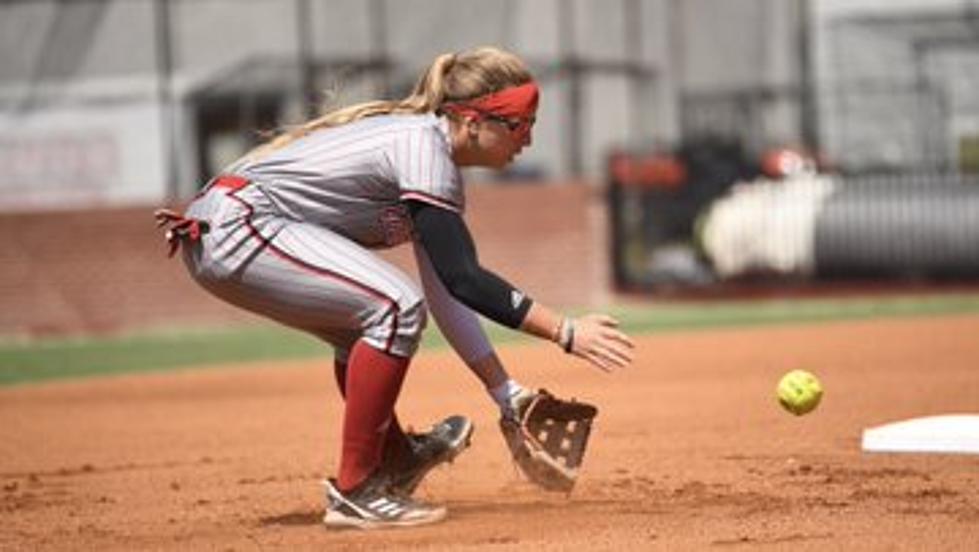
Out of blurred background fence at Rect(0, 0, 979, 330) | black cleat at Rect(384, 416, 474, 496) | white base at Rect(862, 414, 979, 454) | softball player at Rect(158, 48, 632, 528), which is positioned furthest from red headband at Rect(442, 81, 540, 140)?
blurred background fence at Rect(0, 0, 979, 330)

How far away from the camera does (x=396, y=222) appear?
7117 mm

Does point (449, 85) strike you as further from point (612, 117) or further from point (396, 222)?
point (612, 117)

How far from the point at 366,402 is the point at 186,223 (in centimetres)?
85

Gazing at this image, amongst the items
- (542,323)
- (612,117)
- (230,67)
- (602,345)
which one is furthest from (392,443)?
(612,117)

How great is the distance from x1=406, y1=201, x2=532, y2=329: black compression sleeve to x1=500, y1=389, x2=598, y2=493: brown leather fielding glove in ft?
2.20

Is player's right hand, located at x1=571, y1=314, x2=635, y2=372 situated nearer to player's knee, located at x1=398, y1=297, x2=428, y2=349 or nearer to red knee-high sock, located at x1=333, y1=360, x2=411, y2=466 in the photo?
player's knee, located at x1=398, y1=297, x2=428, y2=349

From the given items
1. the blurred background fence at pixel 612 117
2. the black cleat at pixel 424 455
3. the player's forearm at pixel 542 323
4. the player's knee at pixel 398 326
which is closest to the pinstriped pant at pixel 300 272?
the player's knee at pixel 398 326

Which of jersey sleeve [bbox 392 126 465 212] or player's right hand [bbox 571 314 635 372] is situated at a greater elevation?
jersey sleeve [bbox 392 126 465 212]

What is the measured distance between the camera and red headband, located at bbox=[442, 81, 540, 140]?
6.94m

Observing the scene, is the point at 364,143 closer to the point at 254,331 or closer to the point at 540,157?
the point at 254,331

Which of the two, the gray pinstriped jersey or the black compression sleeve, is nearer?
the black compression sleeve

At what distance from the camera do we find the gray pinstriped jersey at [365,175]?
22.2 feet

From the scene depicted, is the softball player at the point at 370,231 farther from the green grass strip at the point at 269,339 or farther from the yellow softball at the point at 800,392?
the green grass strip at the point at 269,339

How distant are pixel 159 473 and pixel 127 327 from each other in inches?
513
